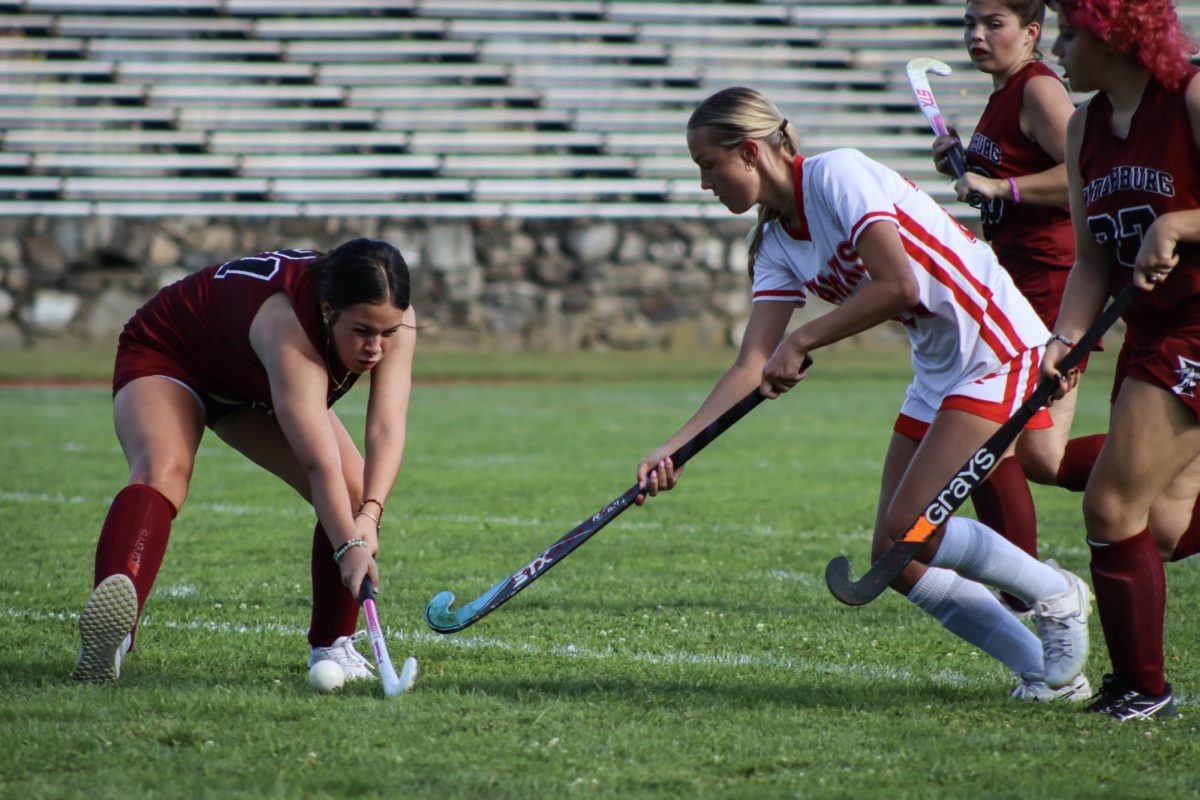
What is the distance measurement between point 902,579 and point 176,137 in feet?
57.6

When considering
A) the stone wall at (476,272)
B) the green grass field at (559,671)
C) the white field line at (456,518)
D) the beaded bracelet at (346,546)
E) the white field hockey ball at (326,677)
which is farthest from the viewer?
the stone wall at (476,272)

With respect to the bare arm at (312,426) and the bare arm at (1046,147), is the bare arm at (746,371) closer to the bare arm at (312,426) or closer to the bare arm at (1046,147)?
the bare arm at (312,426)

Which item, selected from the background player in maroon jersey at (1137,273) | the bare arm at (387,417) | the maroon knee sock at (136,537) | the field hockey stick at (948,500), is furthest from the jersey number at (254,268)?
the background player in maroon jersey at (1137,273)

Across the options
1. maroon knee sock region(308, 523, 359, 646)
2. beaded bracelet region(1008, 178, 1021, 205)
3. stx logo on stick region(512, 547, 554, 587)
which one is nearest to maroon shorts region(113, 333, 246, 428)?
maroon knee sock region(308, 523, 359, 646)

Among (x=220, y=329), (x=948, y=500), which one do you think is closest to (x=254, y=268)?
(x=220, y=329)

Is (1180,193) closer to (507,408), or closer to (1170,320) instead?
(1170,320)

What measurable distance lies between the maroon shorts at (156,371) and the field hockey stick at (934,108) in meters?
2.34

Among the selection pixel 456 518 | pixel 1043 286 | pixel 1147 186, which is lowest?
pixel 456 518

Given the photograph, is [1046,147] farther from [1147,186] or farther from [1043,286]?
[1147,186]

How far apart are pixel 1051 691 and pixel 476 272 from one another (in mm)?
15562

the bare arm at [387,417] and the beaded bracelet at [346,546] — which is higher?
the bare arm at [387,417]

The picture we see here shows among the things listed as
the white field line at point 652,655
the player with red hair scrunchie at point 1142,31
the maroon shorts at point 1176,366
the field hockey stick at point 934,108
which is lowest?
the white field line at point 652,655

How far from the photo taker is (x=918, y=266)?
3375mm

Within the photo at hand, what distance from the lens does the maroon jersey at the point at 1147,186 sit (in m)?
3.06
